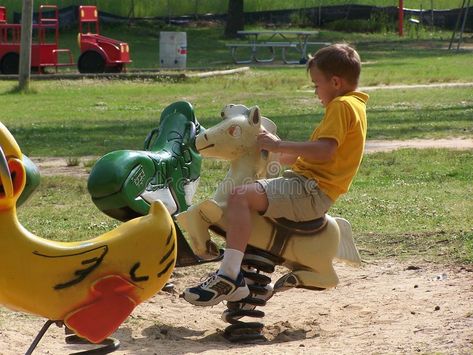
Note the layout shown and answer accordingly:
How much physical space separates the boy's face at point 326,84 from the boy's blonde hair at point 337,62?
0.07 ft

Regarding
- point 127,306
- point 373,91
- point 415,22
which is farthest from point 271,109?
point 415,22

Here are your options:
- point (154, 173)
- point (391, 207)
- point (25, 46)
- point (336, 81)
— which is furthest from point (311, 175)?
point (25, 46)

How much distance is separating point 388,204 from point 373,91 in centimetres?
1250

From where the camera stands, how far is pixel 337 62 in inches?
238

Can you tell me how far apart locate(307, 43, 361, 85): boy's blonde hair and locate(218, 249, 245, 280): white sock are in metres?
1.06

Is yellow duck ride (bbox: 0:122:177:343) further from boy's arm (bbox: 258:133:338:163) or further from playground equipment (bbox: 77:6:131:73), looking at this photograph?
playground equipment (bbox: 77:6:131:73)

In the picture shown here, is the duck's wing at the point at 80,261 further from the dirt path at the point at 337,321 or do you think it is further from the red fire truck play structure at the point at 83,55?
the red fire truck play structure at the point at 83,55

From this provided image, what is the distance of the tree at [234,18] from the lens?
37.9 meters

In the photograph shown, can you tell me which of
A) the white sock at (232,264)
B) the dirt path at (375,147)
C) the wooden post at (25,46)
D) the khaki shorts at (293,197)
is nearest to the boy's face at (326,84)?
the khaki shorts at (293,197)

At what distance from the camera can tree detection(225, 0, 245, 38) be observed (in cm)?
3788

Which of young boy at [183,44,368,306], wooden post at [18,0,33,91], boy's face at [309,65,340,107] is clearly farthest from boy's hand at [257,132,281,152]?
wooden post at [18,0,33,91]

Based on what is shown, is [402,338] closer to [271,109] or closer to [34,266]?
[34,266]

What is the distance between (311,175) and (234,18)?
32476 millimetres

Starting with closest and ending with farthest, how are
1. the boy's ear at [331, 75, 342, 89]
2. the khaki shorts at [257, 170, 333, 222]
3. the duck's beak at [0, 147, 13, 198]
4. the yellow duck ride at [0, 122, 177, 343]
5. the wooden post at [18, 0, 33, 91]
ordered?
the duck's beak at [0, 147, 13, 198] < the yellow duck ride at [0, 122, 177, 343] < the khaki shorts at [257, 170, 333, 222] < the boy's ear at [331, 75, 342, 89] < the wooden post at [18, 0, 33, 91]
